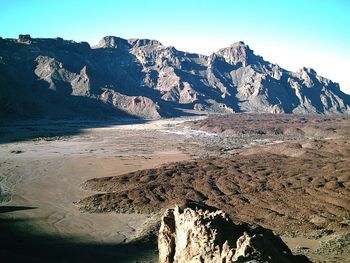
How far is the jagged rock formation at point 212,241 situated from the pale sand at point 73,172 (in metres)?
10.5

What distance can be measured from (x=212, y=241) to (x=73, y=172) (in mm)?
37000

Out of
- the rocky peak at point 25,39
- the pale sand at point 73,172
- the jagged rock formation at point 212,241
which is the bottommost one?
the pale sand at point 73,172

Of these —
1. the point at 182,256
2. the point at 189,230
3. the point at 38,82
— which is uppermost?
the point at 38,82

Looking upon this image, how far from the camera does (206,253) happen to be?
13406mm

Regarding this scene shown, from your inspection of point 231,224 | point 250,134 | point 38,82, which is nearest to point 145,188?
point 231,224

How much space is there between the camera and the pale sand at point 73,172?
1081 inches

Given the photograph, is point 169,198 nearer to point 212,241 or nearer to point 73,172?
point 73,172

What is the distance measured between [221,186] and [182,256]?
2383 cm

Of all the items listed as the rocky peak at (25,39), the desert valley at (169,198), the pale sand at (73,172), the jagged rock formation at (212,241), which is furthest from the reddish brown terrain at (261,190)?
the rocky peak at (25,39)

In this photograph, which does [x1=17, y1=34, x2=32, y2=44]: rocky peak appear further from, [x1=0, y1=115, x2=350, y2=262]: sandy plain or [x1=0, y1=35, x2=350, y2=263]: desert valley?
[x1=0, y1=115, x2=350, y2=262]: sandy plain

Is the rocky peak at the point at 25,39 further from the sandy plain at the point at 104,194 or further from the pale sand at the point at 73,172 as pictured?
the sandy plain at the point at 104,194

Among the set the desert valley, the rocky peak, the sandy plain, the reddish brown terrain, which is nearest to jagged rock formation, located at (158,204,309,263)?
the desert valley

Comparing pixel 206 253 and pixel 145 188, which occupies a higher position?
pixel 206 253

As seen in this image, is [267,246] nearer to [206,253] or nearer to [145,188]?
[206,253]
